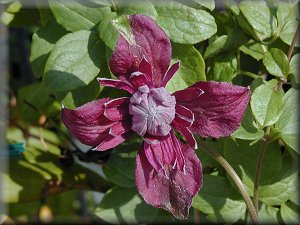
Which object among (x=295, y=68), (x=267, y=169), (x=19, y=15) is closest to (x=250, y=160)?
(x=267, y=169)

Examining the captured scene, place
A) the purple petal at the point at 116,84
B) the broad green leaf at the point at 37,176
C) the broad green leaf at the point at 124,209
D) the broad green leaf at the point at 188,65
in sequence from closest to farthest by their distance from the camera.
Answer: the purple petal at the point at 116,84
the broad green leaf at the point at 188,65
the broad green leaf at the point at 124,209
the broad green leaf at the point at 37,176

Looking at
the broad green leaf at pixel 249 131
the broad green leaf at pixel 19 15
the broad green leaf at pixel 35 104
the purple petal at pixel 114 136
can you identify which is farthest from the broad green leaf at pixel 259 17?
the broad green leaf at pixel 35 104

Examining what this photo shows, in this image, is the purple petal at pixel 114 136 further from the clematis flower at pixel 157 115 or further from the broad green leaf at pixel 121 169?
the broad green leaf at pixel 121 169

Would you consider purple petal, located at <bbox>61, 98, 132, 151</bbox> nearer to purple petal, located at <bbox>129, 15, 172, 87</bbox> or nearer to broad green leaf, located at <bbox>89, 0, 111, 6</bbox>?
purple petal, located at <bbox>129, 15, 172, 87</bbox>

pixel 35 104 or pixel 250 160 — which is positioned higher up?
pixel 250 160

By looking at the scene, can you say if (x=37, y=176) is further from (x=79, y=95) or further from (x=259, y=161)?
(x=259, y=161)

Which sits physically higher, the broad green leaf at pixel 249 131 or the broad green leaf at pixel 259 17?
the broad green leaf at pixel 259 17

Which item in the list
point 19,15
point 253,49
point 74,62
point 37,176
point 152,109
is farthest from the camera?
point 37,176
